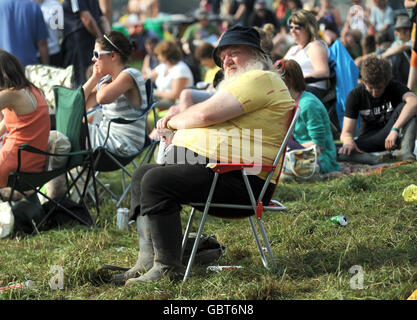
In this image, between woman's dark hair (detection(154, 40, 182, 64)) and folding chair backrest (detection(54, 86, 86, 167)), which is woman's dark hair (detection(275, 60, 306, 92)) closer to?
folding chair backrest (detection(54, 86, 86, 167))

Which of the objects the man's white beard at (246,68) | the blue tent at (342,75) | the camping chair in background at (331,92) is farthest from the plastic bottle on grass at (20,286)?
the blue tent at (342,75)

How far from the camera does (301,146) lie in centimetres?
609

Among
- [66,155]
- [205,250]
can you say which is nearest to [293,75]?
[66,155]

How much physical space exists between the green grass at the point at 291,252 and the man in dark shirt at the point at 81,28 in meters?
3.00

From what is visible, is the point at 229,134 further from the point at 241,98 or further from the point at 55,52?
the point at 55,52

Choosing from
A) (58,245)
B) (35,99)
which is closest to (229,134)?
(58,245)

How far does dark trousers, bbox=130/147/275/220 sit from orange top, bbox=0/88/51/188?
1901mm

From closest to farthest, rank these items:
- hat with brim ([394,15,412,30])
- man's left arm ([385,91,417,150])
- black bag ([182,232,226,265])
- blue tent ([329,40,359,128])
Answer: black bag ([182,232,226,265]) < man's left arm ([385,91,417,150]) < blue tent ([329,40,359,128]) < hat with brim ([394,15,412,30])

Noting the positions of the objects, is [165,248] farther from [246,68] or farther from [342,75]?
[342,75]

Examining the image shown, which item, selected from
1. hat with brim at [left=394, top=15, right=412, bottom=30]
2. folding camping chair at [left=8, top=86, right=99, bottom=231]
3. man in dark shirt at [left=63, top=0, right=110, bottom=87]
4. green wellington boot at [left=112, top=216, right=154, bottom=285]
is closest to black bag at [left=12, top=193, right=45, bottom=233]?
folding camping chair at [left=8, top=86, right=99, bottom=231]

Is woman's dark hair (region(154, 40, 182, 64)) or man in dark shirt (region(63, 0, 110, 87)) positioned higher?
man in dark shirt (region(63, 0, 110, 87))

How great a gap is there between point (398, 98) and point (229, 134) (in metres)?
3.34

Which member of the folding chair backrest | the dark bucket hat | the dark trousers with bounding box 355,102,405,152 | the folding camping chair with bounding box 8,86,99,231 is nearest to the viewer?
the dark bucket hat

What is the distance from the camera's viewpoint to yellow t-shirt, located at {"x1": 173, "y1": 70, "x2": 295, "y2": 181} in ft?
11.5
